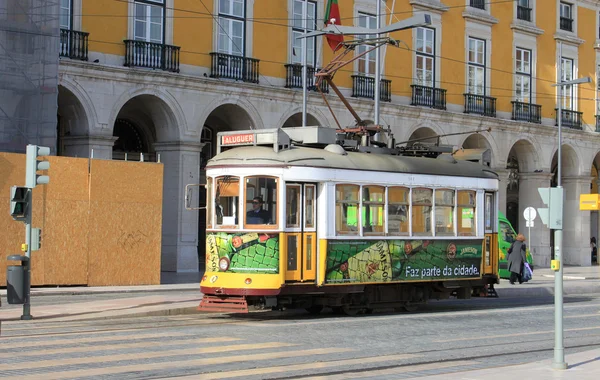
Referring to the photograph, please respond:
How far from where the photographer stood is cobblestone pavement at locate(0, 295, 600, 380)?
12430 mm

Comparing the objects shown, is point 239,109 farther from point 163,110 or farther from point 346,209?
point 346,209

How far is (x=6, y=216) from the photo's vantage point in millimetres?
26406

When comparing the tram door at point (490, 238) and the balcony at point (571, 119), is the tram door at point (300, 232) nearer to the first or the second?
the tram door at point (490, 238)

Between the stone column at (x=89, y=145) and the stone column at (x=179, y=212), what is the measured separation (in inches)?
114

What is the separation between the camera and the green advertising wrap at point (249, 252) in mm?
18594

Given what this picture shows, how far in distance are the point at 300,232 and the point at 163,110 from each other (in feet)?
54.4

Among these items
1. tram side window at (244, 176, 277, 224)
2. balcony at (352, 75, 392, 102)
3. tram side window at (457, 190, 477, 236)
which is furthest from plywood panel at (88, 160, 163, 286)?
balcony at (352, 75, 392, 102)

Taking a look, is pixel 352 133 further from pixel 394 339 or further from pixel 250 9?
pixel 250 9

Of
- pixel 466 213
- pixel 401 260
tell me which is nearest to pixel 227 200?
pixel 401 260

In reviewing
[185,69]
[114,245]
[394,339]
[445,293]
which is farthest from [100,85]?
[394,339]

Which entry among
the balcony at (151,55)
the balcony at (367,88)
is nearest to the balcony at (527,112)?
the balcony at (367,88)

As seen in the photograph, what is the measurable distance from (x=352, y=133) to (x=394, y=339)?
7.16 meters

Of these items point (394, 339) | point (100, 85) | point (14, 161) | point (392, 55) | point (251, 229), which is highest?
point (392, 55)

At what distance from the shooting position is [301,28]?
38406 mm
